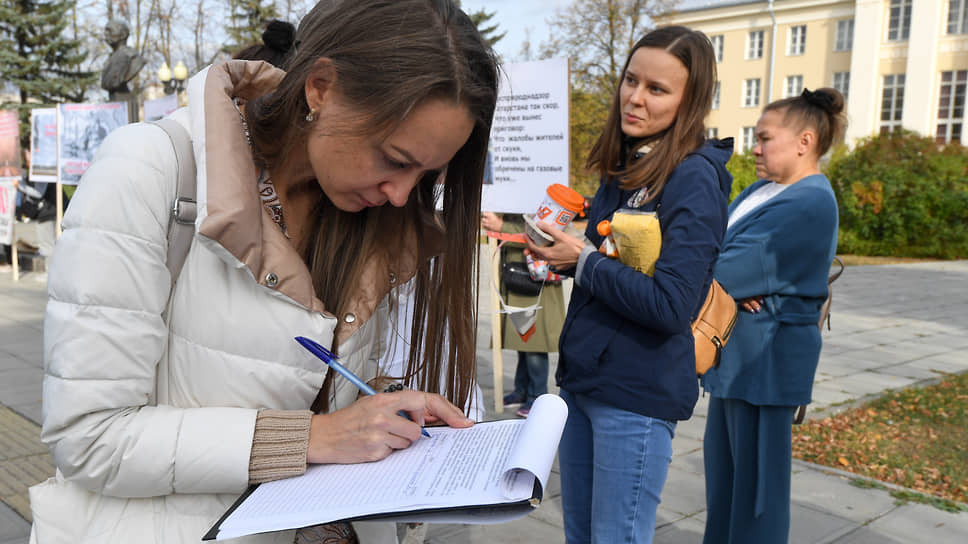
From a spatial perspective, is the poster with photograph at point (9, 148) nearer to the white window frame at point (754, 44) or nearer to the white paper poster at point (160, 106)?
the white paper poster at point (160, 106)

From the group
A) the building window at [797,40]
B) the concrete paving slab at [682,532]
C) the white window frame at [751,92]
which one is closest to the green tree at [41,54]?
the concrete paving slab at [682,532]

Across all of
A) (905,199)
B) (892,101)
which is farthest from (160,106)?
(892,101)

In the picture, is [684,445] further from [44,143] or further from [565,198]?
[44,143]

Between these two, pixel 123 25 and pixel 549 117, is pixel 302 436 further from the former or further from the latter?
pixel 123 25

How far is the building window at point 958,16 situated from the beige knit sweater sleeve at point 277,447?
4069cm

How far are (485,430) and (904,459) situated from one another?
3996mm

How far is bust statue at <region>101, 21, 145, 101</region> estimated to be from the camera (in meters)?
11.2

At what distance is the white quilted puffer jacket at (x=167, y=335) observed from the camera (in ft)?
3.44

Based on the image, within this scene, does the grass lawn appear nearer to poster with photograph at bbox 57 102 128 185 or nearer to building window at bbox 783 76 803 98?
poster with photograph at bbox 57 102 128 185

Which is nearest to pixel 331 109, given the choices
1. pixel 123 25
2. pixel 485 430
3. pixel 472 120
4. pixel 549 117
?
pixel 472 120

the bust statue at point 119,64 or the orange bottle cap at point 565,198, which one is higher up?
the bust statue at point 119,64

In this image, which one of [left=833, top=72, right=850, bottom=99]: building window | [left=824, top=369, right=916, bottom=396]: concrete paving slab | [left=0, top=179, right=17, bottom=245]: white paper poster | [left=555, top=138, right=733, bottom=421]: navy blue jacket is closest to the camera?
[left=555, top=138, right=733, bottom=421]: navy blue jacket

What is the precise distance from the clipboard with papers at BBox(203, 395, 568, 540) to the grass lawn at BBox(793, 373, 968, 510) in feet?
11.3

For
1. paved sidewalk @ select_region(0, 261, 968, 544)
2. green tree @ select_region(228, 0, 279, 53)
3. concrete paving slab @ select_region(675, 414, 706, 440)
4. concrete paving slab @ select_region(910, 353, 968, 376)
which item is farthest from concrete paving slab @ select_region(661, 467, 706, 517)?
green tree @ select_region(228, 0, 279, 53)
